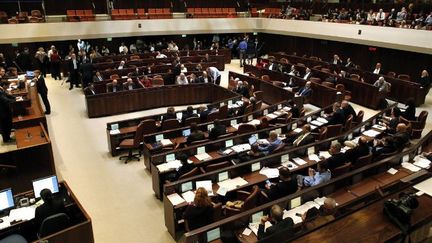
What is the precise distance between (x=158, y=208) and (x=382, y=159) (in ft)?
14.8

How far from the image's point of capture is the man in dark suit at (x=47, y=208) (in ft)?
15.7

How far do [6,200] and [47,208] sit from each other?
0.98 m

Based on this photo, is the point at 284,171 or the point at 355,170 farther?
the point at 355,170

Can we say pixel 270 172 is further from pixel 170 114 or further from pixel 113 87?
pixel 113 87

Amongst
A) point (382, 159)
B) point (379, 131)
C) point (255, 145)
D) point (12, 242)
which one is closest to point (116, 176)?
point (255, 145)

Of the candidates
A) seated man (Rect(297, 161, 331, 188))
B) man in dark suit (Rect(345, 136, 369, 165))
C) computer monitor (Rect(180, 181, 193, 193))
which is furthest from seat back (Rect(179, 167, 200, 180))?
man in dark suit (Rect(345, 136, 369, 165))

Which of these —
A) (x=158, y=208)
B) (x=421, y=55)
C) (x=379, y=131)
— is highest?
(x=421, y=55)

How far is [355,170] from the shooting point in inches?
252

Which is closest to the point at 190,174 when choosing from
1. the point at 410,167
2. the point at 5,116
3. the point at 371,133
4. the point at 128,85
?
the point at 410,167

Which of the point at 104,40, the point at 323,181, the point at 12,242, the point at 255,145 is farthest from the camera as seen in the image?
the point at 104,40

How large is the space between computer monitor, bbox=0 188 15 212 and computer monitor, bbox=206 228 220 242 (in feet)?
9.96

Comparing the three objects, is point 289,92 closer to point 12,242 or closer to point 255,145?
point 255,145

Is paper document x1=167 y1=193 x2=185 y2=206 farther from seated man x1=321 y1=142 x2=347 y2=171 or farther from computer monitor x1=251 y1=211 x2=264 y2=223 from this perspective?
seated man x1=321 y1=142 x2=347 y2=171

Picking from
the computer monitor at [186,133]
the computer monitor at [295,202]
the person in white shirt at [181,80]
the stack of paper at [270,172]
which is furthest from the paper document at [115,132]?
the computer monitor at [295,202]
